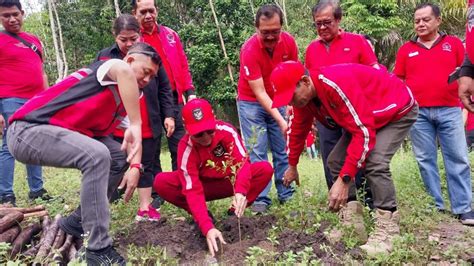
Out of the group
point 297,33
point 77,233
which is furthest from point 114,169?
point 297,33

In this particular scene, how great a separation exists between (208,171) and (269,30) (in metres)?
1.53

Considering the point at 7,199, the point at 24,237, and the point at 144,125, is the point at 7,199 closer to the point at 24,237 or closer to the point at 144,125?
the point at 24,237

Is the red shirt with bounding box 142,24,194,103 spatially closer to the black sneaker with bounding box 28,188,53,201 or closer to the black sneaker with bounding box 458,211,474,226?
the black sneaker with bounding box 28,188,53,201

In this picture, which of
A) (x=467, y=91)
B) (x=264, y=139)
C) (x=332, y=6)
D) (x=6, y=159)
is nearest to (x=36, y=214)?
(x=6, y=159)

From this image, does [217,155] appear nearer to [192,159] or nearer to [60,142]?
[192,159]

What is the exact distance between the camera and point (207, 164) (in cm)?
387

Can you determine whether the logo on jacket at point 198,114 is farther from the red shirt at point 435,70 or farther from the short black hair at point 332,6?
the red shirt at point 435,70

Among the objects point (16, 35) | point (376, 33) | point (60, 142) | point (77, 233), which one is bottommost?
point (376, 33)

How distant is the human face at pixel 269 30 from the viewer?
4629mm

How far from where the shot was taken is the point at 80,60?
25219mm

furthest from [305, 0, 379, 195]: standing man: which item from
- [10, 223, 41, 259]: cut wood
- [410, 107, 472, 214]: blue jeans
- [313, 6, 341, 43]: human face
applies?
[10, 223, 41, 259]: cut wood

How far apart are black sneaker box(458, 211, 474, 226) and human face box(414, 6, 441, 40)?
1.79m

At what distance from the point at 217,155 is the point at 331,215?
1.14 m

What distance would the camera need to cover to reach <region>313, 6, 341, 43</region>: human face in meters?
4.48
